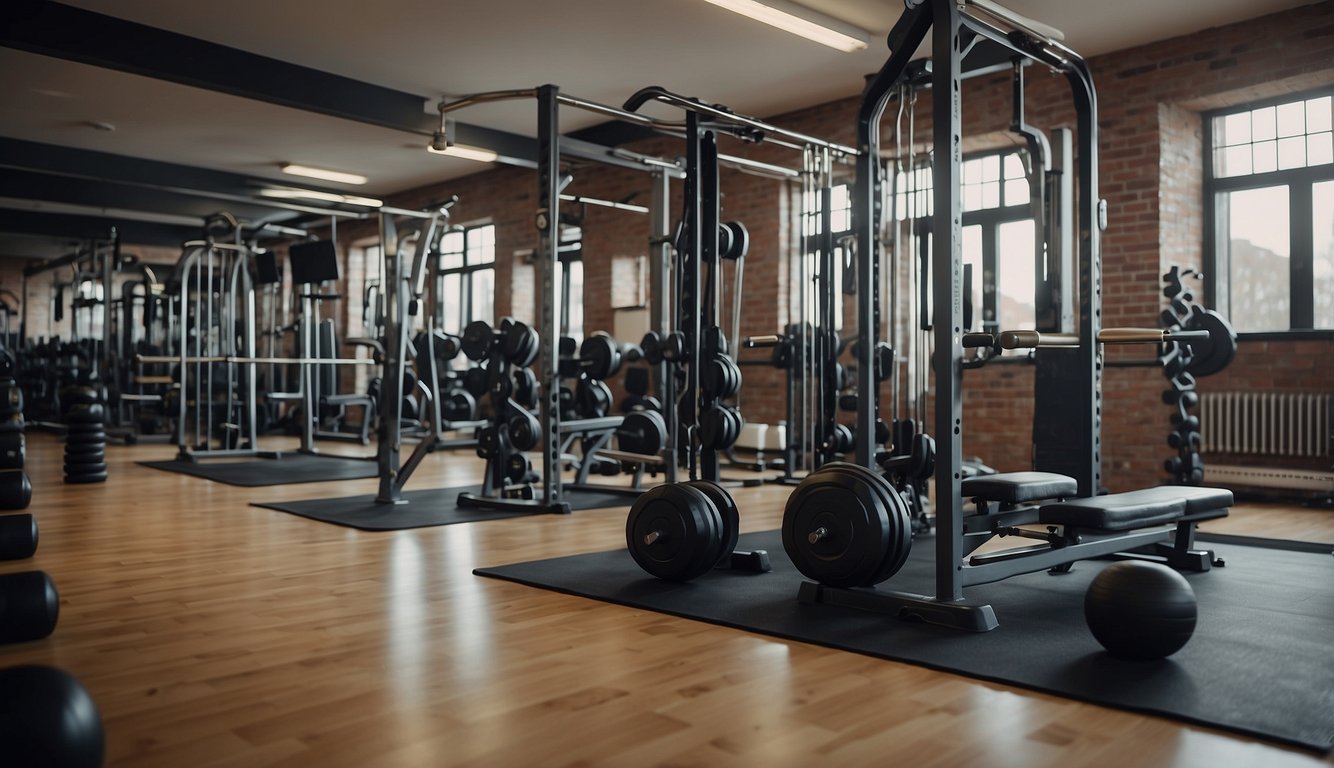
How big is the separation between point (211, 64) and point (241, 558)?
439cm

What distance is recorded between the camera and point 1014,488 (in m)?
2.95

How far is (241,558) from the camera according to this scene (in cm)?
362

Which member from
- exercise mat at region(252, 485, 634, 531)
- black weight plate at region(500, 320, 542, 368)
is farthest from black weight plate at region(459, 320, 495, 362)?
exercise mat at region(252, 485, 634, 531)

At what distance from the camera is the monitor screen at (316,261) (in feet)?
23.5

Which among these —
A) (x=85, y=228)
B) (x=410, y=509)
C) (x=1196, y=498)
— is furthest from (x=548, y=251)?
(x=85, y=228)

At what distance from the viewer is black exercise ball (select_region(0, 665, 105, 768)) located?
1247 millimetres

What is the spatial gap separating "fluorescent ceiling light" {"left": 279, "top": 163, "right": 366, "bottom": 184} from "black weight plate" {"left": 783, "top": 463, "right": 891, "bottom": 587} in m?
8.87

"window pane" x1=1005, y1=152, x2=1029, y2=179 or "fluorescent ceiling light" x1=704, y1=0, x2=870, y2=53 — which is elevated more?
"fluorescent ceiling light" x1=704, y1=0, x2=870, y2=53

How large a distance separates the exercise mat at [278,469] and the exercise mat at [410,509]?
1026mm

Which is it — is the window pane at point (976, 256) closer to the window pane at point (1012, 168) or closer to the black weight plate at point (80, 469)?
the window pane at point (1012, 168)

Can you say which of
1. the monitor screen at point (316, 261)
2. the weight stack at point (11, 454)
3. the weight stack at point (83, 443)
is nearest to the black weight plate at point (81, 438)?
the weight stack at point (83, 443)

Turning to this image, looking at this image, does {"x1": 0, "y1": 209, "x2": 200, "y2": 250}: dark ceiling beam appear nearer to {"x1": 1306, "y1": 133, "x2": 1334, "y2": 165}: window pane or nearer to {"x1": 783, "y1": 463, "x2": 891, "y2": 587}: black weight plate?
{"x1": 783, "y1": 463, "x2": 891, "y2": 587}: black weight plate

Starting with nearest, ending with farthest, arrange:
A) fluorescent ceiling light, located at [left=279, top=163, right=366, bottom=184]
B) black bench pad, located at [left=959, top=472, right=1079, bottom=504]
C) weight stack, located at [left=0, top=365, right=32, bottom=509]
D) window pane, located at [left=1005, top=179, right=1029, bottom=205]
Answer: black bench pad, located at [left=959, top=472, right=1079, bottom=504]
weight stack, located at [left=0, top=365, right=32, bottom=509]
window pane, located at [left=1005, top=179, right=1029, bottom=205]
fluorescent ceiling light, located at [left=279, top=163, right=366, bottom=184]

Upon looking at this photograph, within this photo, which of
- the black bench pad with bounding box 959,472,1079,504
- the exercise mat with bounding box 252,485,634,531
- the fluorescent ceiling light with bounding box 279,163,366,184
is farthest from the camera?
the fluorescent ceiling light with bounding box 279,163,366,184
